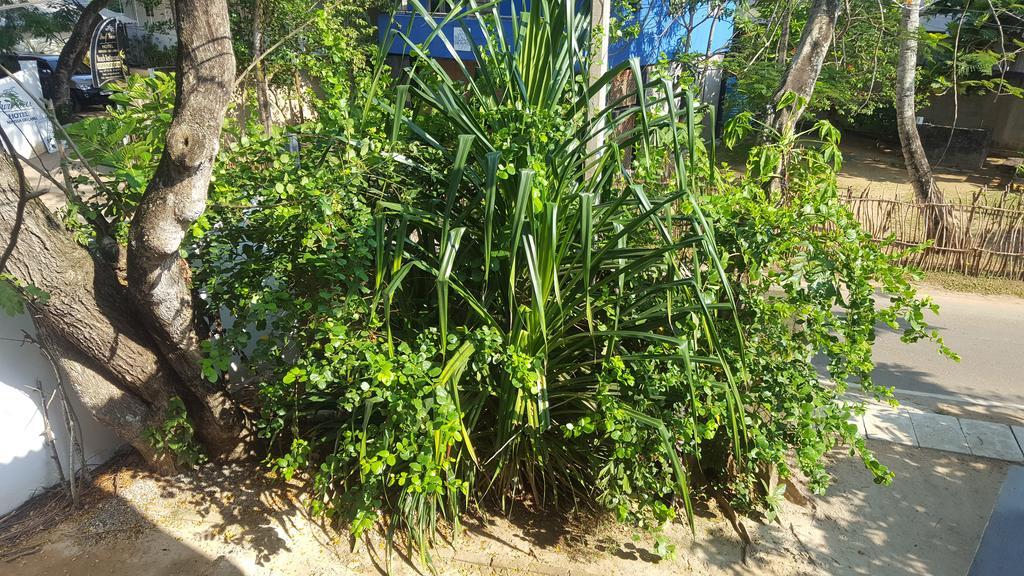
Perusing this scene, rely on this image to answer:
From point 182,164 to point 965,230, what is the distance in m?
8.90

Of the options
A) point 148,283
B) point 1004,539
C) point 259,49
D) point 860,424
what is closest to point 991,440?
point 860,424

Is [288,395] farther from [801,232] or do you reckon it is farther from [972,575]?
[972,575]

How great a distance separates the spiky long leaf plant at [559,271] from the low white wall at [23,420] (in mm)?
1921

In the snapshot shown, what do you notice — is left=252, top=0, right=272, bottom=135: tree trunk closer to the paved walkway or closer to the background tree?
the background tree

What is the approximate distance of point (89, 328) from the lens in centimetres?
333

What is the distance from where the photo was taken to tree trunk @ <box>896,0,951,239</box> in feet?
24.9

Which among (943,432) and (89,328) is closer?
(89,328)

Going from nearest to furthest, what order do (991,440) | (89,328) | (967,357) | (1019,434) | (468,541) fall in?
(89,328)
(468,541)
(991,440)
(1019,434)
(967,357)

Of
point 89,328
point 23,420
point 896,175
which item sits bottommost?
point 23,420

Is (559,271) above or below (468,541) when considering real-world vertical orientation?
above

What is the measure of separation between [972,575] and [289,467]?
10.1ft

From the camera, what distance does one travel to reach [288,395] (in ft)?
11.5

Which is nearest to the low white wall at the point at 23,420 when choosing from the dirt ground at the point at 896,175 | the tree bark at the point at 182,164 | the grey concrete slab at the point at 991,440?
the tree bark at the point at 182,164

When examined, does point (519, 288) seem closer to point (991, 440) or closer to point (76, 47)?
point (991, 440)
